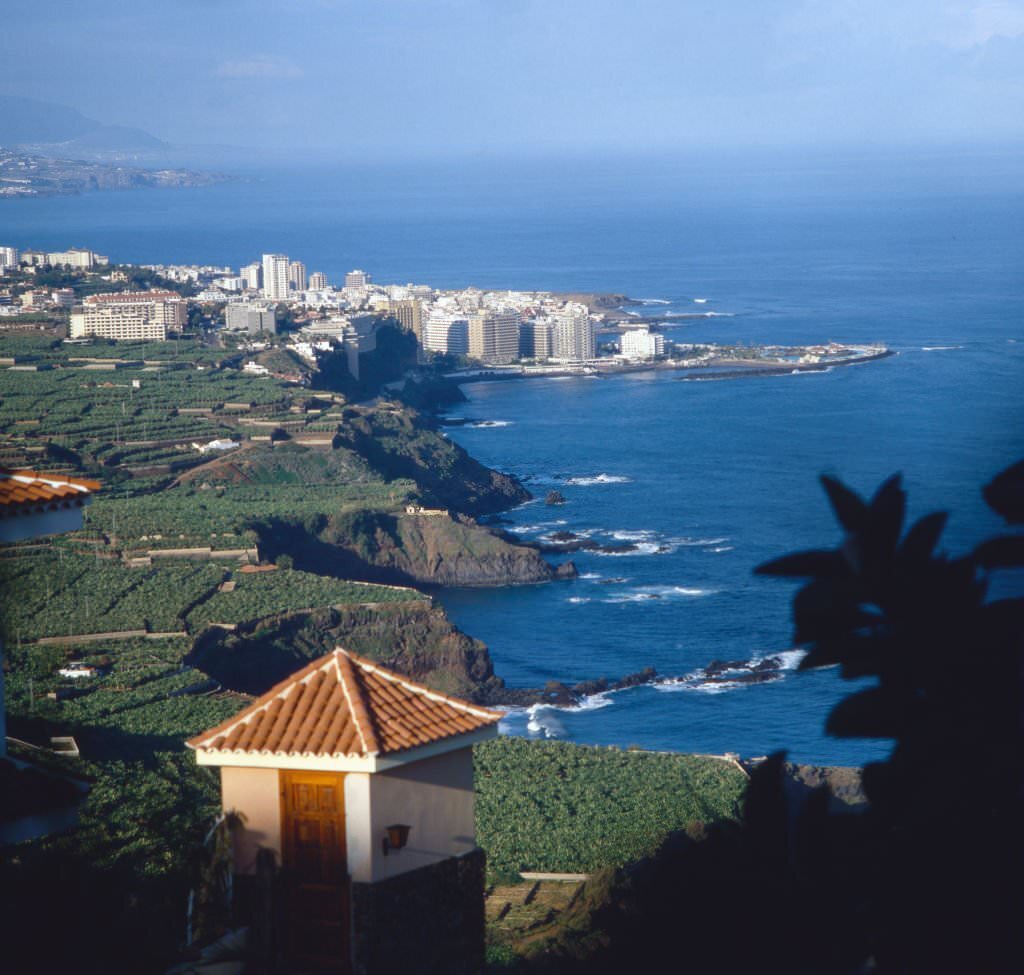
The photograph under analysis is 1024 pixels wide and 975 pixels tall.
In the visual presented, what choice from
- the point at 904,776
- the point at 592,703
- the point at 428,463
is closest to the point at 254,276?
the point at 428,463

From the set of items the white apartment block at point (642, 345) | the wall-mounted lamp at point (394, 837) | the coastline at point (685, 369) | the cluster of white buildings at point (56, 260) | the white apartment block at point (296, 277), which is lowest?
the coastline at point (685, 369)

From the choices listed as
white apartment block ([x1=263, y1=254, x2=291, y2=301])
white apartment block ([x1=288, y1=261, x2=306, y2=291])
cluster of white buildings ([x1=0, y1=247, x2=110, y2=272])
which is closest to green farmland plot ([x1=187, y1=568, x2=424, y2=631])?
cluster of white buildings ([x1=0, y1=247, x2=110, y2=272])

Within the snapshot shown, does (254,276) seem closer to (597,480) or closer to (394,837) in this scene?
(597,480)

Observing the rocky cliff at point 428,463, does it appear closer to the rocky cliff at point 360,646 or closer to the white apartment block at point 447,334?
the rocky cliff at point 360,646

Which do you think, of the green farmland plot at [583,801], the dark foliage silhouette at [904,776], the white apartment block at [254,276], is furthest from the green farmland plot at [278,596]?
the white apartment block at [254,276]

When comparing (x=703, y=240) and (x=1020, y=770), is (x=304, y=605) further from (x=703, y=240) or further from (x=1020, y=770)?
(x=703, y=240)

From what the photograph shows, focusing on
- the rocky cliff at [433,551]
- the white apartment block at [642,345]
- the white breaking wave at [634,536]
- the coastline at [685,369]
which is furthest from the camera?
the white apartment block at [642,345]

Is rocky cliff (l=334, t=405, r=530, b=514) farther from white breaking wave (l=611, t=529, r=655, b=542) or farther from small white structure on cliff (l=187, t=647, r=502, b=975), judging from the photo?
small white structure on cliff (l=187, t=647, r=502, b=975)

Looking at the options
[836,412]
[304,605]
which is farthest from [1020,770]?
[836,412]
